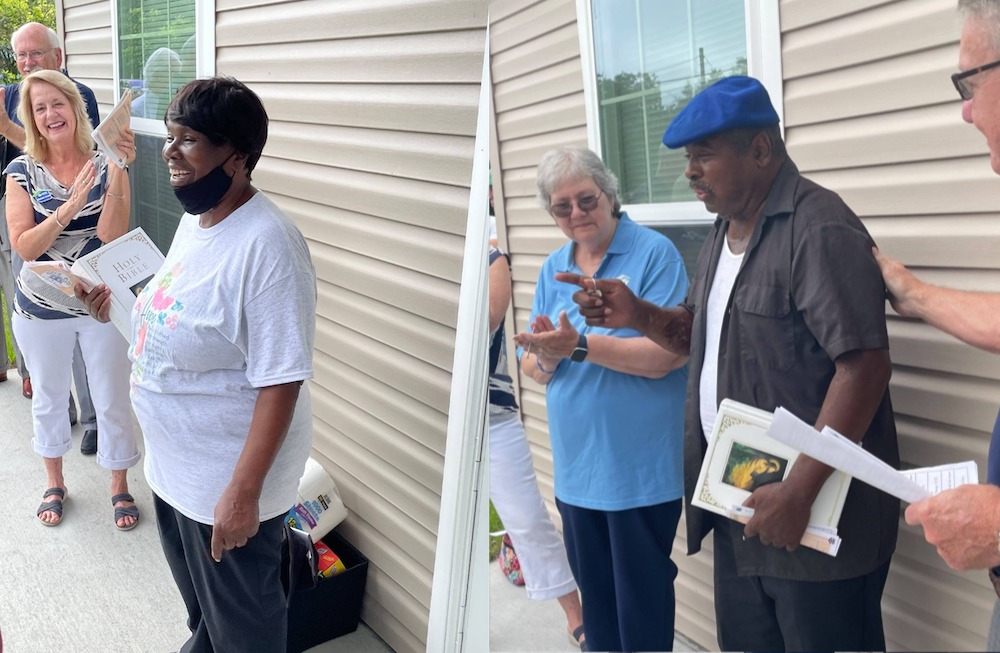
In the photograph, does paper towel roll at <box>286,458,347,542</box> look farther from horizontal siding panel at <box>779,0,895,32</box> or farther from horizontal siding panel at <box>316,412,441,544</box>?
horizontal siding panel at <box>779,0,895,32</box>

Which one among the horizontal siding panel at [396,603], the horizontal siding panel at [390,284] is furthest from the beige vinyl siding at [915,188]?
the horizontal siding panel at [396,603]

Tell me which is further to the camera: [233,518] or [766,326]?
[233,518]

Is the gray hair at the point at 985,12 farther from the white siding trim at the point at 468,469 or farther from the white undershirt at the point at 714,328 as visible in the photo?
the white siding trim at the point at 468,469

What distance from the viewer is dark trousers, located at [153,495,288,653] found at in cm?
187

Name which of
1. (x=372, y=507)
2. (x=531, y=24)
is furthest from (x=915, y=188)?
(x=372, y=507)

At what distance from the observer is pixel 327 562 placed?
2.60 metres

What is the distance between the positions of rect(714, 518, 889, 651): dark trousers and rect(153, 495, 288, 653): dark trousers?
109cm

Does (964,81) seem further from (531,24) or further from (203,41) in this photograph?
(203,41)

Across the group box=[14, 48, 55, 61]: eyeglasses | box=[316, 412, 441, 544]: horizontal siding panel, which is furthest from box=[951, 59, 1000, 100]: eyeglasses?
box=[14, 48, 55, 61]: eyeglasses

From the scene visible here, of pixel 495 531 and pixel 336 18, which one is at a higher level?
pixel 336 18

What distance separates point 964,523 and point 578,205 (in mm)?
717

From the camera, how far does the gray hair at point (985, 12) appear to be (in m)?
0.90

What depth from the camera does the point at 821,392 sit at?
3.55 feet

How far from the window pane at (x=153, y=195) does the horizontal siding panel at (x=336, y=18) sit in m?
0.52
